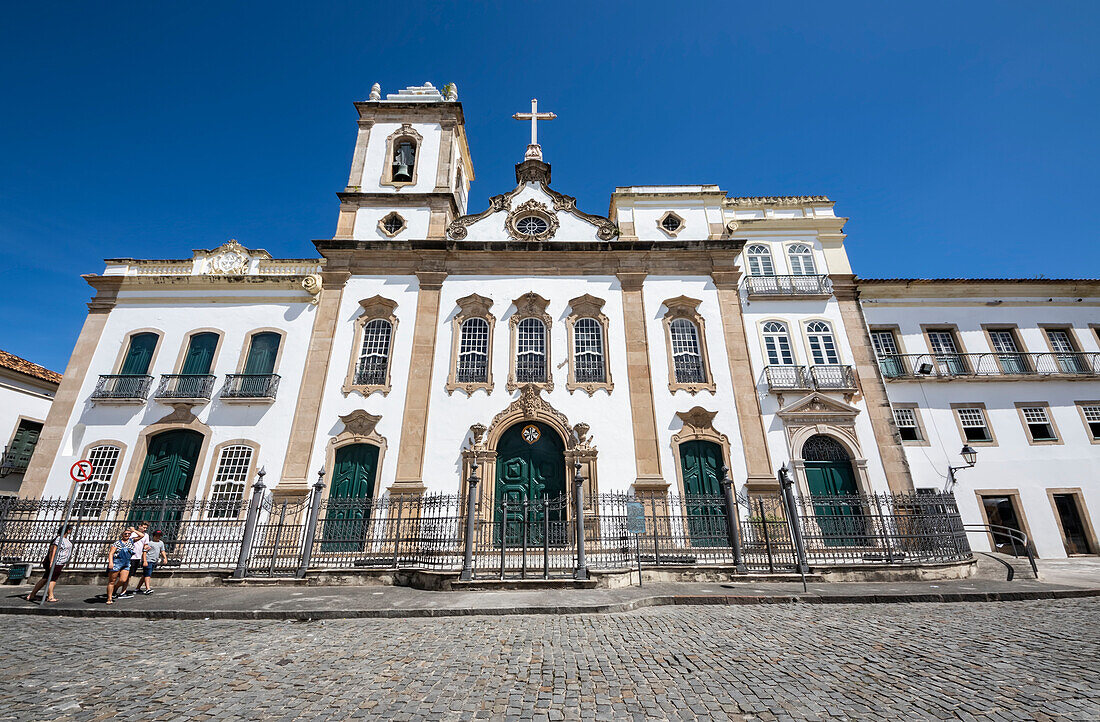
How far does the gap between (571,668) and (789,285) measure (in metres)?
16.4

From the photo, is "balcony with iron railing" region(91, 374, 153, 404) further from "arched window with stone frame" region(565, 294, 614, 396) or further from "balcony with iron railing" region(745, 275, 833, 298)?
"balcony with iron railing" region(745, 275, 833, 298)

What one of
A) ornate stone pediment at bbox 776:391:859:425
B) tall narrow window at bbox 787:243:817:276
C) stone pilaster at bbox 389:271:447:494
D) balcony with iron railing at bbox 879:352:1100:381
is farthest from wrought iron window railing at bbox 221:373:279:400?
balcony with iron railing at bbox 879:352:1100:381

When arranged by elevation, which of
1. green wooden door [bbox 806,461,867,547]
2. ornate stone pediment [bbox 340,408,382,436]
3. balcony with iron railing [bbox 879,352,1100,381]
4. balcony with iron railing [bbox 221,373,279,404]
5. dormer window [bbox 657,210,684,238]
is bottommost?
green wooden door [bbox 806,461,867,547]

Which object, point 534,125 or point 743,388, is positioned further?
point 534,125

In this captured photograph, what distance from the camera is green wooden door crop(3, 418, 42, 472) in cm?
1798

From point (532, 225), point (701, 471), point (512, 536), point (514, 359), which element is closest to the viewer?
point (512, 536)

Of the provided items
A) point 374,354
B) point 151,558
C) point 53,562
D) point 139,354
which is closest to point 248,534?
point 151,558

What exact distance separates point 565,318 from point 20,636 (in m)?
14.0

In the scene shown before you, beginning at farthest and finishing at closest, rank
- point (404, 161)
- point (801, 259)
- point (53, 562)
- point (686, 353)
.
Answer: point (404, 161), point (801, 259), point (686, 353), point (53, 562)

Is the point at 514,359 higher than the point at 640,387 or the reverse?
higher

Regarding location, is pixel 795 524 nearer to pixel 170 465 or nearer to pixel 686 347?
pixel 686 347

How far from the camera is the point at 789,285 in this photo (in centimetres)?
1756

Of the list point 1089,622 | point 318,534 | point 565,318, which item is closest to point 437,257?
point 565,318

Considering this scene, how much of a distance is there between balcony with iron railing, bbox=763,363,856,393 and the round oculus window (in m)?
9.71
